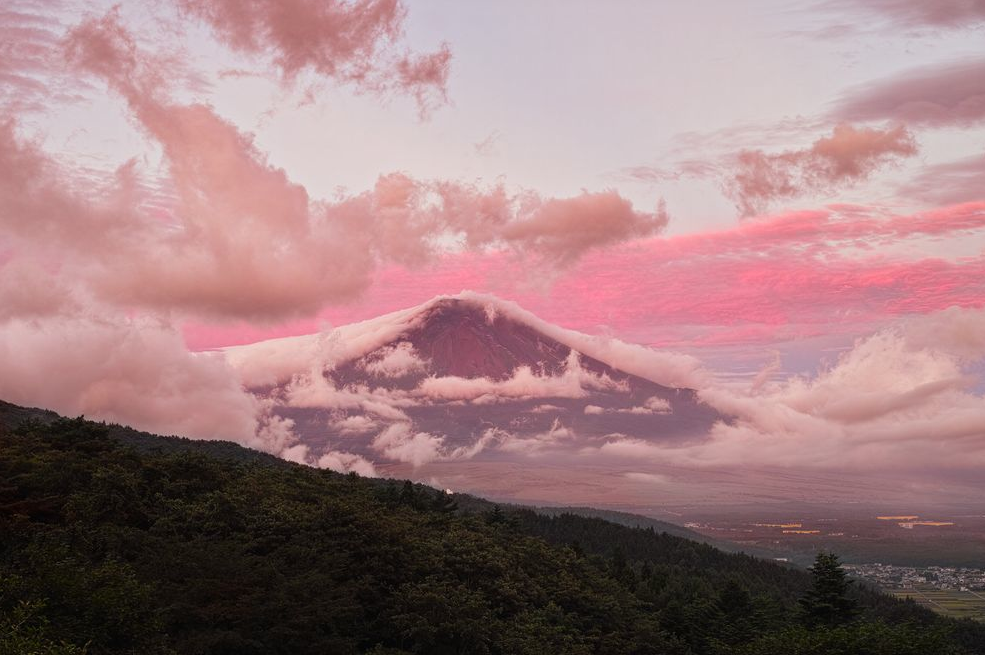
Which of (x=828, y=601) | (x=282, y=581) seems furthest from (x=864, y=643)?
(x=282, y=581)

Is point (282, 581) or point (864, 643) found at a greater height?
point (282, 581)

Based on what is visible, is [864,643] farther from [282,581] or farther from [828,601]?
[282,581]

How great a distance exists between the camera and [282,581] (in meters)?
48.6

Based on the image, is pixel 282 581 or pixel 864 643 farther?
pixel 864 643

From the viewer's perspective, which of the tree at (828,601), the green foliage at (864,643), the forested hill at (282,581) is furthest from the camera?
the tree at (828,601)

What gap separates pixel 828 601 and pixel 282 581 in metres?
53.9

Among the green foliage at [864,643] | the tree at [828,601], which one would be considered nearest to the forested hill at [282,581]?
the green foliage at [864,643]

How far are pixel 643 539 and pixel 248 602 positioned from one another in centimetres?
14997

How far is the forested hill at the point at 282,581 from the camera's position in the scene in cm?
3428

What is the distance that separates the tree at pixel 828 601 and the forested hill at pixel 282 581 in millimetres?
1126

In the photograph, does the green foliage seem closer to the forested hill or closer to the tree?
the forested hill

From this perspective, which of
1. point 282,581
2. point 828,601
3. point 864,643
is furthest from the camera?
point 828,601

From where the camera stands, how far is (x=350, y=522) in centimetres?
6297

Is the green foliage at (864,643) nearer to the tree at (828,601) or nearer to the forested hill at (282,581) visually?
the forested hill at (282,581)
